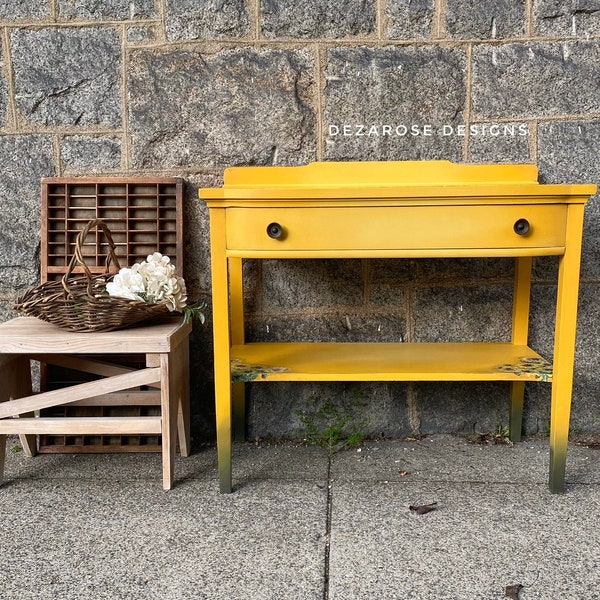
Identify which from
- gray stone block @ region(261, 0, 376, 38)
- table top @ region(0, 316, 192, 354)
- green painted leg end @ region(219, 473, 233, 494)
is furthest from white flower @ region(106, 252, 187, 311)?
gray stone block @ region(261, 0, 376, 38)

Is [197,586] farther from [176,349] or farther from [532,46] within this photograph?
[532,46]

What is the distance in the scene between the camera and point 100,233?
251cm

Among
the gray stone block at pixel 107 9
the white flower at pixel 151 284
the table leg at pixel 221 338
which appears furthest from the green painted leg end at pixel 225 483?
the gray stone block at pixel 107 9

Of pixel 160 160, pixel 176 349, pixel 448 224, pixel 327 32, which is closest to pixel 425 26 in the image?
pixel 327 32

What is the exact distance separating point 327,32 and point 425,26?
0.36 metres

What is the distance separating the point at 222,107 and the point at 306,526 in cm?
152

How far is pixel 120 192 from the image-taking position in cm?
250

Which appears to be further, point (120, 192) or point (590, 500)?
point (120, 192)

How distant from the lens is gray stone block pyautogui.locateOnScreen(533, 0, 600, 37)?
2391 mm

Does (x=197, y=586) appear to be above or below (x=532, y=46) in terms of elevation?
below

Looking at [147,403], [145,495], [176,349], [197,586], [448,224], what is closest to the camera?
[197,586]

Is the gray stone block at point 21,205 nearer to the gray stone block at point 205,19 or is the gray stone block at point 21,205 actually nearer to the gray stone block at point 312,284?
the gray stone block at point 205,19

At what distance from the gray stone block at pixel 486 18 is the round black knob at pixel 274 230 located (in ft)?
3.61

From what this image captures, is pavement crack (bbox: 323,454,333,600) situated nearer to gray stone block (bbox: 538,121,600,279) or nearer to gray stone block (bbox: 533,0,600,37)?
gray stone block (bbox: 538,121,600,279)
